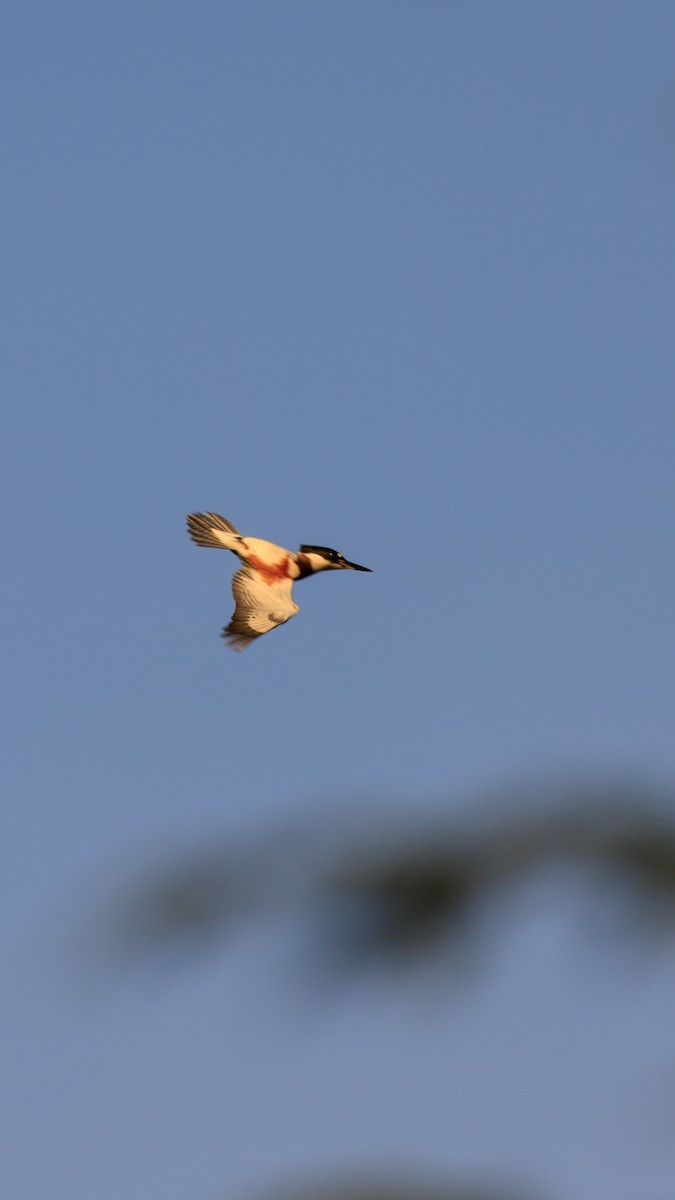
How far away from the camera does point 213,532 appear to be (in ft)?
31.0

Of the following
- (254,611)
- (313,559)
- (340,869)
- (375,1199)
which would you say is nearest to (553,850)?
(340,869)

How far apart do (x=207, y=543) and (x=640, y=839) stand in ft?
27.7

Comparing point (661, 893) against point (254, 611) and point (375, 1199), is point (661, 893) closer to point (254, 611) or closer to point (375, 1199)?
point (375, 1199)

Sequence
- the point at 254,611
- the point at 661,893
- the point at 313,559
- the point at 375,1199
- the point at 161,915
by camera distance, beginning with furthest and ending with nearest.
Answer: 1. the point at 313,559
2. the point at 254,611
3. the point at 661,893
4. the point at 161,915
5. the point at 375,1199

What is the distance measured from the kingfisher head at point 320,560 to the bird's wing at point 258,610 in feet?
1.36

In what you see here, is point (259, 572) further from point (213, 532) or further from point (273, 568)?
point (213, 532)

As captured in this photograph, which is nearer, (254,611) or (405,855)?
(405,855)

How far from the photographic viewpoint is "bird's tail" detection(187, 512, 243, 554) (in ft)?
29.6

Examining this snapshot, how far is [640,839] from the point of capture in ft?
4.94

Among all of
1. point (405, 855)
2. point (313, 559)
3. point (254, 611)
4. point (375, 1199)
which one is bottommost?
point (375, 1199)

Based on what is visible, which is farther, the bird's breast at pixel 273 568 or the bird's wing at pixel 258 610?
the bird's breast at pixel 273 568

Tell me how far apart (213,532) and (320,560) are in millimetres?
1364

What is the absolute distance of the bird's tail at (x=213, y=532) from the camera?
901 cm

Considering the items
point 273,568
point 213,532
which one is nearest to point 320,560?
point 273,568
